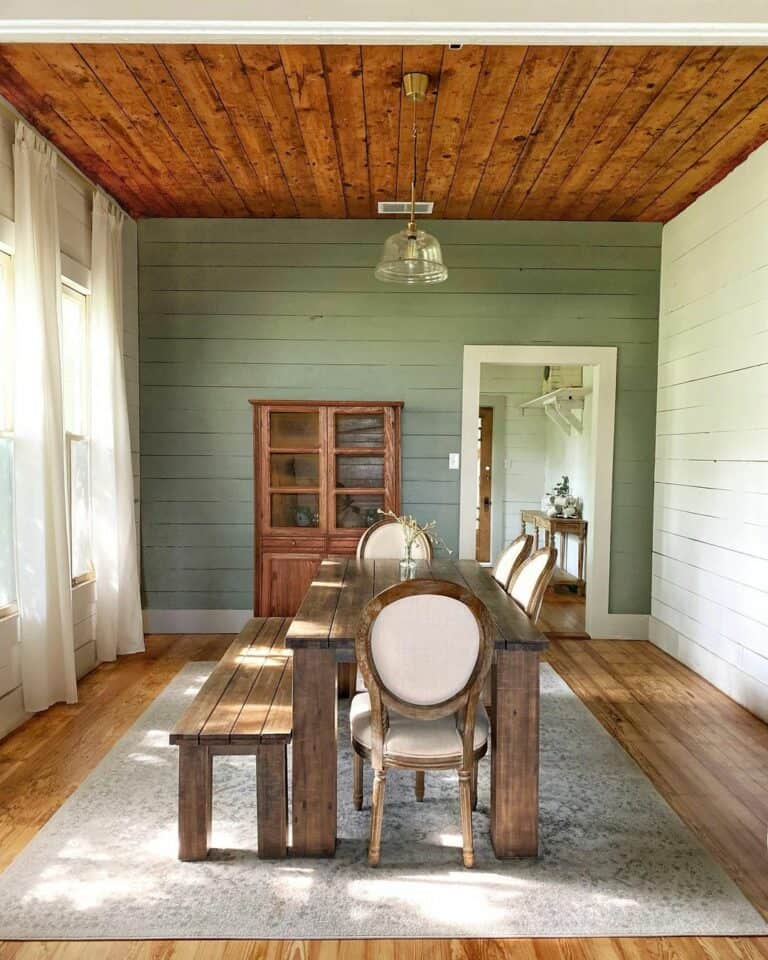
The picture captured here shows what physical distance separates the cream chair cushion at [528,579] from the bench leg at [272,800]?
109 cm

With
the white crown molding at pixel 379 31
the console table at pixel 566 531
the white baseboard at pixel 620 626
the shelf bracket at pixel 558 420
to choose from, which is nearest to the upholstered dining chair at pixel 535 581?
the white crown molding at pixel 379 31

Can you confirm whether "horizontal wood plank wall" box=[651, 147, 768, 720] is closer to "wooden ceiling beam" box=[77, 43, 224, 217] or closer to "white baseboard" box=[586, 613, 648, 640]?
"white baseboard" box=[586, 613, 648, 640]

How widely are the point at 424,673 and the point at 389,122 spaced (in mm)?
2736

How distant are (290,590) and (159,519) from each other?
1.19 metres

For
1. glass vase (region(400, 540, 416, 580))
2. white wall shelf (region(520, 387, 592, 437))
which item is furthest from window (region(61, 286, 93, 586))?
white wall shelf (region(520, 387, 592, 437))

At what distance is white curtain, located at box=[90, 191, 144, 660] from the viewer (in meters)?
4.46

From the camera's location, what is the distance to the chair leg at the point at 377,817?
90.9 inches

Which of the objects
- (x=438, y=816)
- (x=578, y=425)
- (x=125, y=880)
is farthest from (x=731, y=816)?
(x=578, y=425)

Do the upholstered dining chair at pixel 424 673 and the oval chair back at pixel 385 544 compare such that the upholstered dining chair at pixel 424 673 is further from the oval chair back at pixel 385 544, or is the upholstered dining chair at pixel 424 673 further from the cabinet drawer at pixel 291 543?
the cabinet drawer at pixel 291 543

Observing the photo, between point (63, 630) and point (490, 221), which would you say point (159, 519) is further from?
point (490, 221)

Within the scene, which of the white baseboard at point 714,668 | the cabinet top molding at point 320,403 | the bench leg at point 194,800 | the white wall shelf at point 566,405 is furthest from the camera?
the white wall shelf at point 566,405

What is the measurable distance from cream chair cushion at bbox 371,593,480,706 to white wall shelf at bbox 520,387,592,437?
15.9 feet

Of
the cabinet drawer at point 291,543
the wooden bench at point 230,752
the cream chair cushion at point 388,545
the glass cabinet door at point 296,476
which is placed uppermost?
A: the glass cabinet door at point 296,476

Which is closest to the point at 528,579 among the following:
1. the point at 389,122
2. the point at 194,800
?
the point at 194,800
